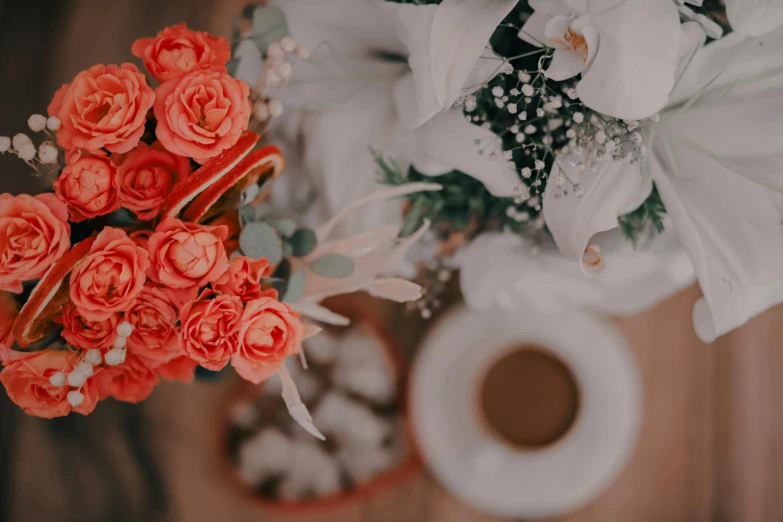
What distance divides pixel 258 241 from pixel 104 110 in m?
0.12

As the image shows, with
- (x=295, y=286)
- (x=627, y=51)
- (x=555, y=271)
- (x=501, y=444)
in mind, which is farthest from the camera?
(x=501, y=444)

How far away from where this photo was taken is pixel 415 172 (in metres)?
0.51

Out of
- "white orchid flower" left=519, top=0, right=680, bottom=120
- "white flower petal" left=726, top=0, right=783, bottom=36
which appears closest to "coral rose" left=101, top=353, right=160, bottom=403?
"white orchid flower" left=519, top=0, right=680, bottom=120

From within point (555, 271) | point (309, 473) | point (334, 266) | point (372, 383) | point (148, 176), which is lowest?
point (309, 473)

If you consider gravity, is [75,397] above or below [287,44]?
below

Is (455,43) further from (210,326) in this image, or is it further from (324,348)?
(324,348)

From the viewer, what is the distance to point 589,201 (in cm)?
36

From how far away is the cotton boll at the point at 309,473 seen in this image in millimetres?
859

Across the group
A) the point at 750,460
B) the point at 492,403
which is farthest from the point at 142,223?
the point at 750,460

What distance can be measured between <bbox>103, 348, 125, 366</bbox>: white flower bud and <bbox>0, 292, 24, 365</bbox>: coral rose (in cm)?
6

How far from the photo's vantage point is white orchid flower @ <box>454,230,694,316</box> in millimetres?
490

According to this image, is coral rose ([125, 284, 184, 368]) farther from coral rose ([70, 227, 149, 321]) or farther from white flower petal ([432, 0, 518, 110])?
white flower petal ([432, 0, 518, 110])

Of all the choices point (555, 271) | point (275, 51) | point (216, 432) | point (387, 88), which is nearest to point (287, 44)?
point (275, 51)

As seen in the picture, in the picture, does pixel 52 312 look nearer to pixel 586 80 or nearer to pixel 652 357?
pixel 586 80
